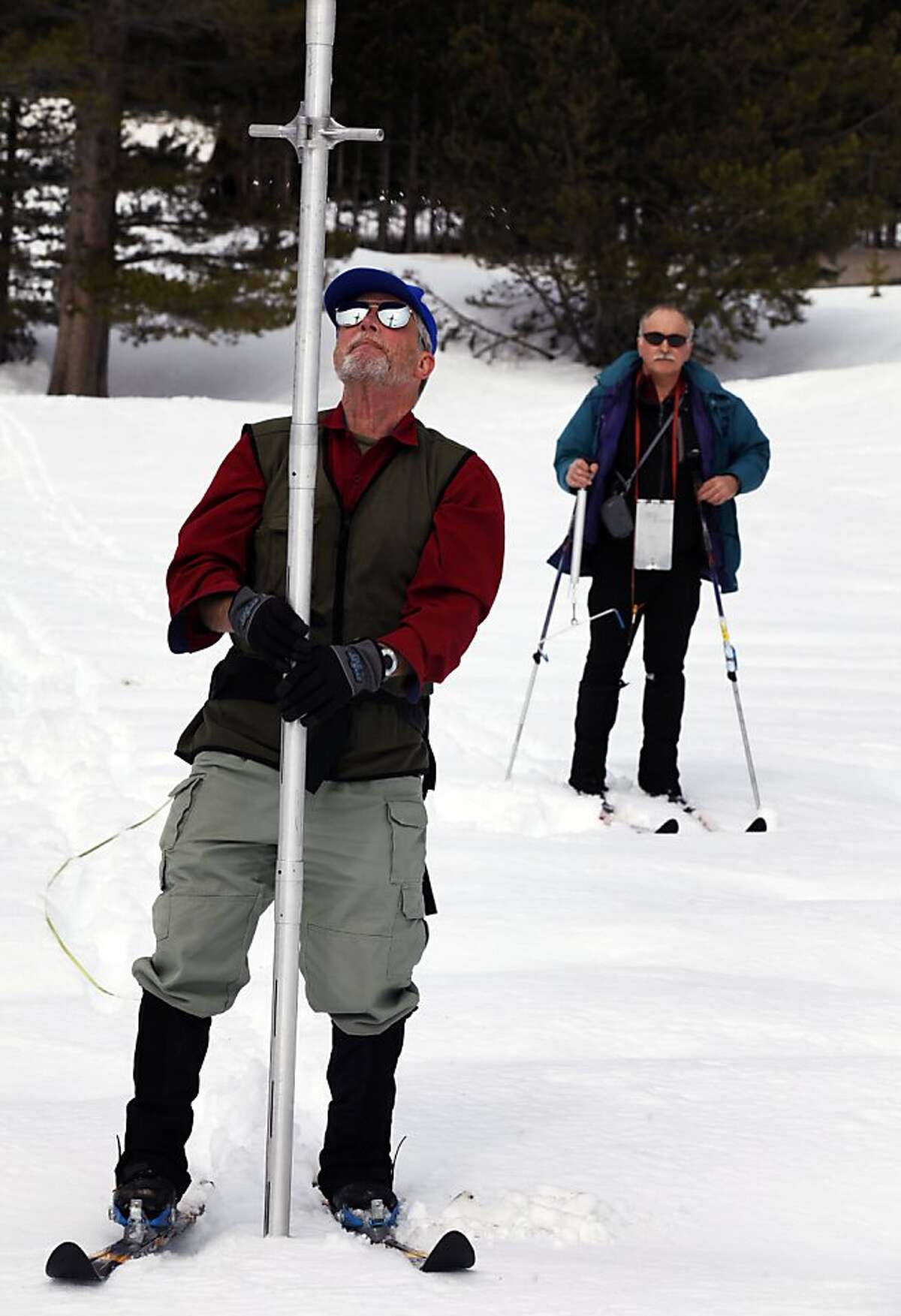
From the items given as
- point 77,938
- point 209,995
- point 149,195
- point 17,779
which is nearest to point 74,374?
point 149,195

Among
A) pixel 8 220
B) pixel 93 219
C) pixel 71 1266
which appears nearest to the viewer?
pixel 71 1266

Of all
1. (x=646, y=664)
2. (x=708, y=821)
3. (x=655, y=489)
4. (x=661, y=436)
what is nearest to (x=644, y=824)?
(x=708, y=821)

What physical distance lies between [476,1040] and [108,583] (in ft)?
23.7

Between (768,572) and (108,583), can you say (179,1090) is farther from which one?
(768,572)

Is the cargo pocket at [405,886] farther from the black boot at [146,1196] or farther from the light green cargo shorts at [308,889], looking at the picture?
the black boot at [146,1196]

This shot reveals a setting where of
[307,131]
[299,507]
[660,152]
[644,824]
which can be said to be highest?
[660,152]

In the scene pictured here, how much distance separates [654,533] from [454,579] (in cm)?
333

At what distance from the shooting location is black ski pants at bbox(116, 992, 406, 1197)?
3133 mm

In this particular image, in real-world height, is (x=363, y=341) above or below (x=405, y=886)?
above

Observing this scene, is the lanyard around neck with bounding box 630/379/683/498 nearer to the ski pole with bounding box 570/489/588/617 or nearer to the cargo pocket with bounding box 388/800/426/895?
the ski pole with bounding box 570/489/588/617

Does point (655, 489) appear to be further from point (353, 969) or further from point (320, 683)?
point (320, 683)

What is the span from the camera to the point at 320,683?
293cm

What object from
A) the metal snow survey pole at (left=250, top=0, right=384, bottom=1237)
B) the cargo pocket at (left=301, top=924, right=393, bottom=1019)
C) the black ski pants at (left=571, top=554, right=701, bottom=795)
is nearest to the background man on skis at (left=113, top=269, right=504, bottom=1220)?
the cargo pocket at (left=301, top=924, right=393, bottom=1019)

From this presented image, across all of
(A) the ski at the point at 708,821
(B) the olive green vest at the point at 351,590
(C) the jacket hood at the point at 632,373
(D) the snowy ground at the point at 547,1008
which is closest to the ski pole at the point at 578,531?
(C) the jacket hood at the point at 632,373
